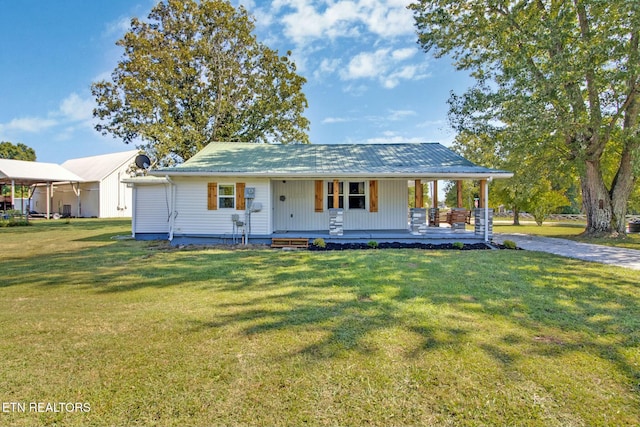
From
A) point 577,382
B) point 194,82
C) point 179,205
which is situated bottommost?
point 577,382

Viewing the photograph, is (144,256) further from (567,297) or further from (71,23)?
(71,23)

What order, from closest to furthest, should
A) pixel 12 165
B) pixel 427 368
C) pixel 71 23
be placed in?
pixel 427 368 → pixel 71 23 → pixel 12 165

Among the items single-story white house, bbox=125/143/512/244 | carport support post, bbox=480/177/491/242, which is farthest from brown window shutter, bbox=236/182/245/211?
carport support post, bbox=480/177/491/242

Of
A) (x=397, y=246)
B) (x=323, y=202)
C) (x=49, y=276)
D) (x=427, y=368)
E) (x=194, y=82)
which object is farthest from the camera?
(x=194, y=82)

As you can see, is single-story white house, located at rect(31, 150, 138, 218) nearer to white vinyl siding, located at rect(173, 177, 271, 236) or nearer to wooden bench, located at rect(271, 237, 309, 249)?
white vinyl siding, located at rect(173, 177, 271, 236)

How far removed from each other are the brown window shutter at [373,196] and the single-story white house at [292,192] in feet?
0.12

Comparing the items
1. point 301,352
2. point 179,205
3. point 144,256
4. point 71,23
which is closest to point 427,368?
point 301,352

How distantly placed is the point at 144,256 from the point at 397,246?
23.9 ft

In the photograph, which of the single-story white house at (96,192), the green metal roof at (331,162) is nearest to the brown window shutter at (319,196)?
the green metal roof at (331,162)

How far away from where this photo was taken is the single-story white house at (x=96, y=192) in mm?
28141

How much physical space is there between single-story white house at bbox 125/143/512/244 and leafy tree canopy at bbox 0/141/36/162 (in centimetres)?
6121

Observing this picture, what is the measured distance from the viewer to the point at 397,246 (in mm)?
10180

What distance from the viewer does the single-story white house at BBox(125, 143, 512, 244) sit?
10852 millimetres

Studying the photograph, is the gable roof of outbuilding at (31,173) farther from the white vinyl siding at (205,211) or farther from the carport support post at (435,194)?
the carport support post at (435,194)
